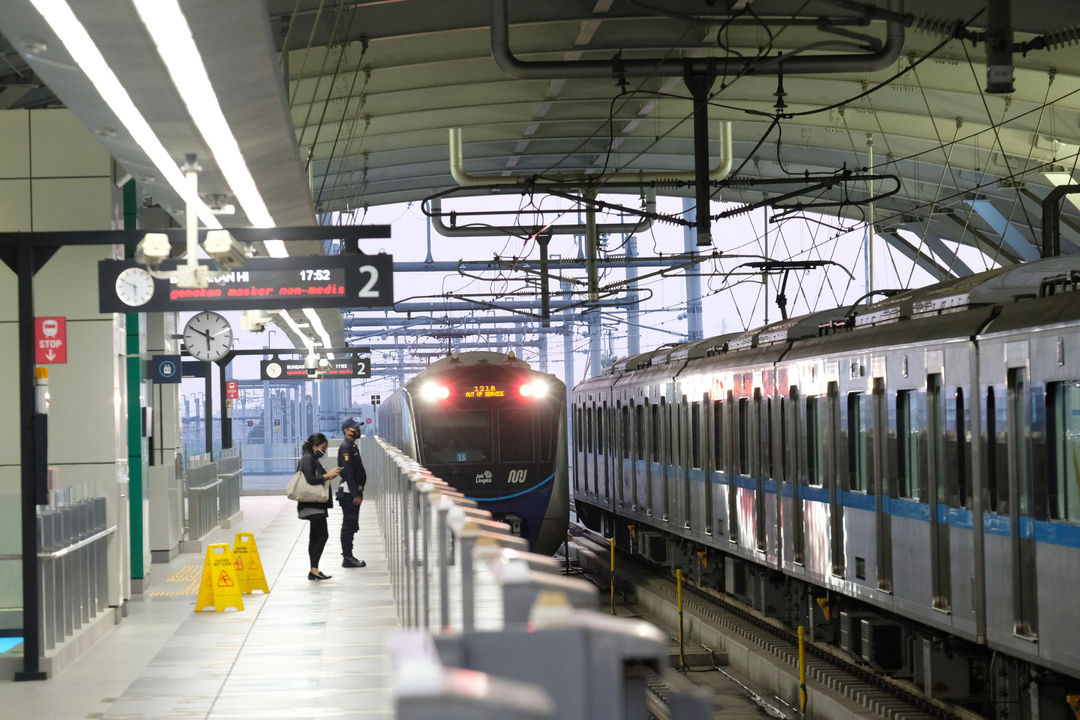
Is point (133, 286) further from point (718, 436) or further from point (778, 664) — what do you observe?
point (718, 436)

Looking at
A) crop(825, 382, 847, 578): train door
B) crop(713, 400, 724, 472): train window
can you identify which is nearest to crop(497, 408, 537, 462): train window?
crop(713, 400, 724, 472): train window

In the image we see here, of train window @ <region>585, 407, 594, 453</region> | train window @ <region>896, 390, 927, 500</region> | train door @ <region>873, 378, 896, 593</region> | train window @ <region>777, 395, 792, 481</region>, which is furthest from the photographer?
train window @ <region>585, 407, 594, 453</region>

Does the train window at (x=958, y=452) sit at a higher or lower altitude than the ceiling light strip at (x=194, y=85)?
lower

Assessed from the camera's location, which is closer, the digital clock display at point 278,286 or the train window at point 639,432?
the digital clock display at point 278,286

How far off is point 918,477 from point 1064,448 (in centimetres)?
236

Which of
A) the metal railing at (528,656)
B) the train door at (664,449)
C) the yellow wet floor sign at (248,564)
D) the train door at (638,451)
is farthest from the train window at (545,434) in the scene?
the metal railing at (528,656)

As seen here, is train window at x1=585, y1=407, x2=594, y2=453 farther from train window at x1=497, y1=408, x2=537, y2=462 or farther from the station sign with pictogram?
the station sign with pictogram

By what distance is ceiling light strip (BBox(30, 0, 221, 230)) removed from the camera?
597 centimetres

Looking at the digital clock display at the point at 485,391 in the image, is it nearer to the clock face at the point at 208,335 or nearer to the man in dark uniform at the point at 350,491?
the man in dark uniform at the point at 350,491

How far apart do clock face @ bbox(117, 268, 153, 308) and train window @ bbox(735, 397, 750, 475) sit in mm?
6554

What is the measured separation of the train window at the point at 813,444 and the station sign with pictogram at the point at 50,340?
7.20 meters

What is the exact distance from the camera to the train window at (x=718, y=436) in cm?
1651

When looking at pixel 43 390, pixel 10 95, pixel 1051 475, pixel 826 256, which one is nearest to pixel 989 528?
pixel 1051 475

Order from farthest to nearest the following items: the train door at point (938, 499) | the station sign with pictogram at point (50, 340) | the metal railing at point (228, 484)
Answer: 1. the metal railing at point (228, 484)
2. the station sign with pictogram at point (50, 340)
3. the train door at point (938, 499)
